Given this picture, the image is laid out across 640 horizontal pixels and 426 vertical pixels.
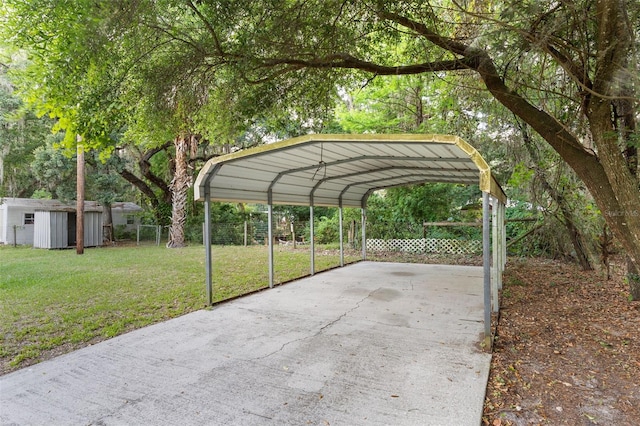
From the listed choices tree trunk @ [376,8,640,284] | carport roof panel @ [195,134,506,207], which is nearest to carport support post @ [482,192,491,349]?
carport roof panel @ [195,134,506,207]

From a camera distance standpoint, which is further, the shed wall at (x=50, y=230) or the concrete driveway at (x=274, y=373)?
the shed wall at (x=50, y=230)

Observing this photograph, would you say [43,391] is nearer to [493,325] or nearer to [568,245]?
[493,325]

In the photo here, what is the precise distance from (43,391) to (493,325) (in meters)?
4.63

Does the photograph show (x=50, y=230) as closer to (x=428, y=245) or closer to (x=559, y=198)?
(x=428, y=245)

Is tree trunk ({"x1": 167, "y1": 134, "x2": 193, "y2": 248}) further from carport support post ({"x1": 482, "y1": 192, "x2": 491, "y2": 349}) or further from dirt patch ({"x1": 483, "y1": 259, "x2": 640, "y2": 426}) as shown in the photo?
carport support post ({"x1": 482, "y1": 192, "x2": 491, "y2": 349})

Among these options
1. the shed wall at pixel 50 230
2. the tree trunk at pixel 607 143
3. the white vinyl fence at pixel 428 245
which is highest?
the tree trunk at pixel 607 143

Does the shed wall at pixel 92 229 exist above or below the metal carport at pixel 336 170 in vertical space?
below

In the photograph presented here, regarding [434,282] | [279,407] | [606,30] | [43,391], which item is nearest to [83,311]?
[43,391]

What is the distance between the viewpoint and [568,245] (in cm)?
889

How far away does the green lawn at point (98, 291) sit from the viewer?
427 centimetres

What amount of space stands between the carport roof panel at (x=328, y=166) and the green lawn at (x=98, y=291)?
1.90 metres

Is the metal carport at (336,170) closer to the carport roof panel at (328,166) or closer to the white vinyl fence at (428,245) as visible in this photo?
the carport roof panel at (328,166)

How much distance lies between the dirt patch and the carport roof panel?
1734mm

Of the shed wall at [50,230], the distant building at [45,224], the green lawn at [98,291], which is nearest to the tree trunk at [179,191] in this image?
the green lawn at [98,291]
